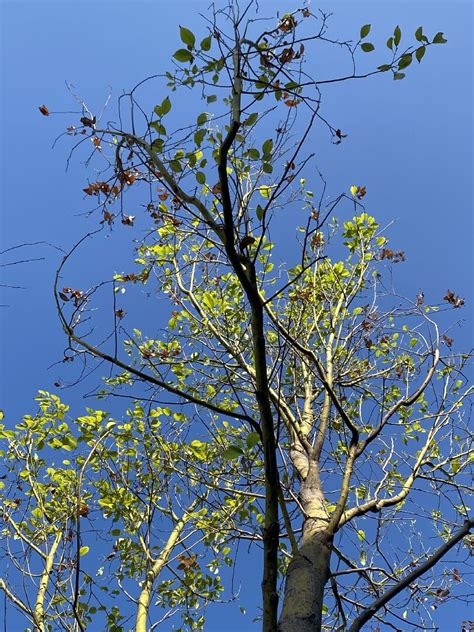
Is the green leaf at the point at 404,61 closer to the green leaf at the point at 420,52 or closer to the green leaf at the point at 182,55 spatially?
the green leaf at the point at 420,52

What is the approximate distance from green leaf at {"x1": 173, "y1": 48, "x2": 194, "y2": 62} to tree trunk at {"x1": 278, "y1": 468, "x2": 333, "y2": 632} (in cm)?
214

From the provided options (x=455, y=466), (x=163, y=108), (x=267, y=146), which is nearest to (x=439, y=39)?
(x=267, y=146)

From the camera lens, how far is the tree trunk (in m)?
2.01

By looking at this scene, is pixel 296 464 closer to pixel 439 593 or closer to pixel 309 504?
pixel 309 504

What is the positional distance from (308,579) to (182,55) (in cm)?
225

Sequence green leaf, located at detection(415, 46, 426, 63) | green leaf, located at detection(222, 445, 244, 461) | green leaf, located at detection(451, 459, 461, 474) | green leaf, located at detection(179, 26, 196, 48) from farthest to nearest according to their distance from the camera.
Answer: green leaf, located at detection(451, 459, 461, 474) → green leaf, located at detection(415, 46, 426, 63) → green leaf, located at detection(179, 26, 196, 48) → green leaf, located at detection(222, 445, 244, 461)

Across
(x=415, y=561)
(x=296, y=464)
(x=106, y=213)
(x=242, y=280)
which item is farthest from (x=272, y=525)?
(x=415, y=561)

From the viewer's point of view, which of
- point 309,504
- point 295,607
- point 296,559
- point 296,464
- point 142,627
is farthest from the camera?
point 142,627

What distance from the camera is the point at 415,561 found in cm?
383

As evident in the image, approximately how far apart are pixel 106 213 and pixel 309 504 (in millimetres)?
2080

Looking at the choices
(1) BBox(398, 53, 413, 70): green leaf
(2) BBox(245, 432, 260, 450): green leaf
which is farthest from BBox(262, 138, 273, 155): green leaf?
(2) BBox(245, 432, 260, 450): green leaf

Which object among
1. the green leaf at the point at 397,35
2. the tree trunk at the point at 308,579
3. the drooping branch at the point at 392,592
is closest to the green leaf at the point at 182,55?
the green leaf at the point at 397,35

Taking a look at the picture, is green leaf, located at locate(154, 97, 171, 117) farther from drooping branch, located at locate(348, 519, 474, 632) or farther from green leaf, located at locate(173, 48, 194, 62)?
drooping branch, located at locate(348, 519, 474, 632)

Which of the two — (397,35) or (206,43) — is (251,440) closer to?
(206,43)
